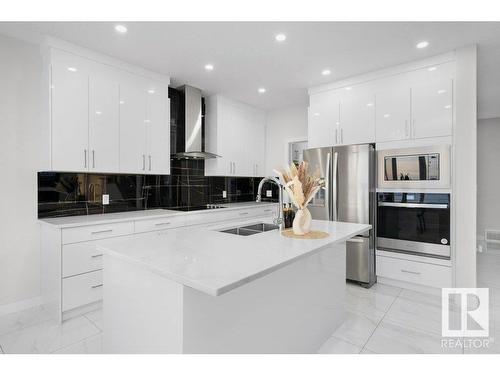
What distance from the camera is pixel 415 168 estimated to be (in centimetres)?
298

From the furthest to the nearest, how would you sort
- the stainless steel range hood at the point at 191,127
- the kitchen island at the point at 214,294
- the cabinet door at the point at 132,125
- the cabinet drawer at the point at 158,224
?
the stainless steel range hood at the point at 191,127
the cabinet door at the point at 132,125
the cabinet drawer at the point at 158,224
the kitchen island at the point at 214,294

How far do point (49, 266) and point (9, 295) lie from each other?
0.48 meters

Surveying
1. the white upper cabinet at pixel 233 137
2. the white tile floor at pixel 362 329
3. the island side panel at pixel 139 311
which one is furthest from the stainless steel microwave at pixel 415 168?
the island side panel at pixel 139 311

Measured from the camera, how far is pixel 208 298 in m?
1.27

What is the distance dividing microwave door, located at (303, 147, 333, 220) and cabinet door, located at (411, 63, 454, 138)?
981 millimetres

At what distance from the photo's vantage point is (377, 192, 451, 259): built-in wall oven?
2820 millimetres

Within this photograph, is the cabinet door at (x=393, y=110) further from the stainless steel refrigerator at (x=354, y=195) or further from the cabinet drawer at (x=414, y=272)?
the cabinet drawer at (x=414, y=272)

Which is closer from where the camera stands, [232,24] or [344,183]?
[232,24]

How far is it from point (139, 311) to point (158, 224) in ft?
5.66

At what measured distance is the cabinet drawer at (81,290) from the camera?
2369 mm

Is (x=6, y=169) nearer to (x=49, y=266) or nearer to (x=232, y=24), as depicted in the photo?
(x=49, y=266)

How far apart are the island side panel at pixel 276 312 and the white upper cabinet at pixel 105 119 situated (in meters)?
2.20

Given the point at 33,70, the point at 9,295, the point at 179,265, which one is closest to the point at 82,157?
the point at 33,70

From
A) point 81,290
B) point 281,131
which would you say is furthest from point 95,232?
point 281,131
